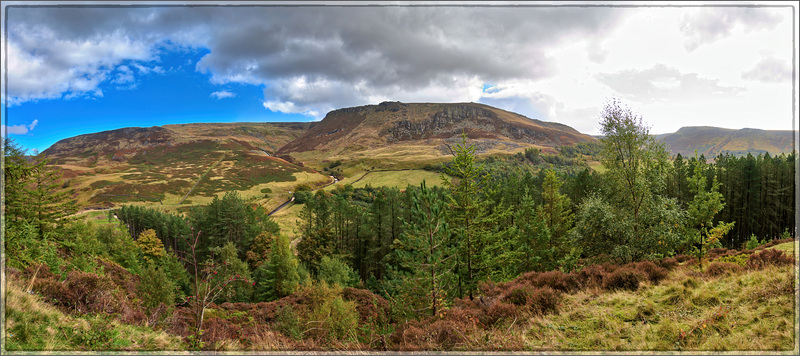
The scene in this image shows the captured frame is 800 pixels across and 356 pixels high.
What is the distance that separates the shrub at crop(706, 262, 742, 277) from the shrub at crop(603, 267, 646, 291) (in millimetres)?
1711

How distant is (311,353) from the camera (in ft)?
19.5

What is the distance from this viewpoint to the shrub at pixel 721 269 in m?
8.60

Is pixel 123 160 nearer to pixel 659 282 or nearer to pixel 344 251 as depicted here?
pixel 344 251

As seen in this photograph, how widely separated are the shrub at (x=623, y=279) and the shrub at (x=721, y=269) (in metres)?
1.71

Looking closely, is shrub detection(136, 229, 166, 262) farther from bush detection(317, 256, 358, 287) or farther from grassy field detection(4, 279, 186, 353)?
grassy field detection(4, 279, 186, 353)

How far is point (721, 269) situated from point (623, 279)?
8.50ft

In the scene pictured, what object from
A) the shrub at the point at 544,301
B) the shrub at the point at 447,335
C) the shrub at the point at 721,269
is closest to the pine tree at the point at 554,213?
the shrub at the point at 721,269

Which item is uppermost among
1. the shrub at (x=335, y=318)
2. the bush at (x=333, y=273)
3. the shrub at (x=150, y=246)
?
the shrub at (x=335, y=318)

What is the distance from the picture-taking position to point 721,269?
29.0 feet

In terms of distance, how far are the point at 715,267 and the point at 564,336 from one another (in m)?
6.46

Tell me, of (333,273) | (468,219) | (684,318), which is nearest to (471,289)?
(468,219)

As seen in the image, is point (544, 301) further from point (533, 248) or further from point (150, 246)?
point (150, 246)

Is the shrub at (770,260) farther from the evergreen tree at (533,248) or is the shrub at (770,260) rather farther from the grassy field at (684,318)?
the evergreen tree at (533,248)

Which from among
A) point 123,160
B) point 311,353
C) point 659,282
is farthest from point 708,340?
point 123,160
